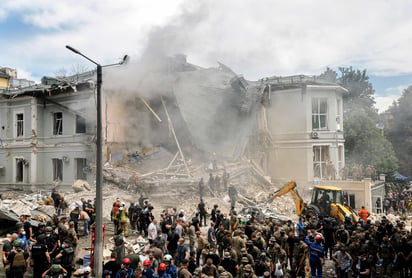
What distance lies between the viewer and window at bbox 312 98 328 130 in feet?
80.6

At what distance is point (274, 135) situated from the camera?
2550cm

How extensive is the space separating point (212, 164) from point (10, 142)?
15338mm

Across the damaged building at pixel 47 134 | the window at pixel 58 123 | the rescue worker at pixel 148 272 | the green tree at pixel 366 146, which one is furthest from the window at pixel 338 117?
the rescue worker at pixel 148 272

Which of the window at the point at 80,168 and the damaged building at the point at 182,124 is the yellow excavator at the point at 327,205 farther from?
the window at the point at 80,168

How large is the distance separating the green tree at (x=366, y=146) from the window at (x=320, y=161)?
10145 mm

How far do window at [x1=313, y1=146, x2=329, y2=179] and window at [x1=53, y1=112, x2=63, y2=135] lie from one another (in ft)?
58.8

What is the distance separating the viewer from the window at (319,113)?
968 inches

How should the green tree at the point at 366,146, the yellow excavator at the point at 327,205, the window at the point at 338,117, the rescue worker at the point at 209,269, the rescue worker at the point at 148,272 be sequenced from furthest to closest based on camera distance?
the green tree at the point at 366,146 → the window at the point at 338,117 → the yellow excavator at the point at 327,205 → the rescue worker at the point at 148,272 → the rescue worker at the point at 209,269

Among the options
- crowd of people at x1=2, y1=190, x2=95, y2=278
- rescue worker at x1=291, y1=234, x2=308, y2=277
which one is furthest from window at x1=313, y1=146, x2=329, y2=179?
crowd of people at x1=2, y1=190, x2=95, y2=278

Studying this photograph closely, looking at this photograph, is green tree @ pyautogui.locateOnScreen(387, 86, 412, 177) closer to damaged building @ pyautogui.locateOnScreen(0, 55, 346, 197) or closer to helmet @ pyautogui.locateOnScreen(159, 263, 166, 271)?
damaged building @ pyautogui.locateOnScreen(0, 55, 346, 197)

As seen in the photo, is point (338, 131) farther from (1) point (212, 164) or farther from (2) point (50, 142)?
(2) point (50, 142)

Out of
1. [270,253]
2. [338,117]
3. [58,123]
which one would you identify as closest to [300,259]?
[270,253]

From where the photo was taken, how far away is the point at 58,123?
79.2ft

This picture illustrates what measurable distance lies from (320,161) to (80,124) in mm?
16817
